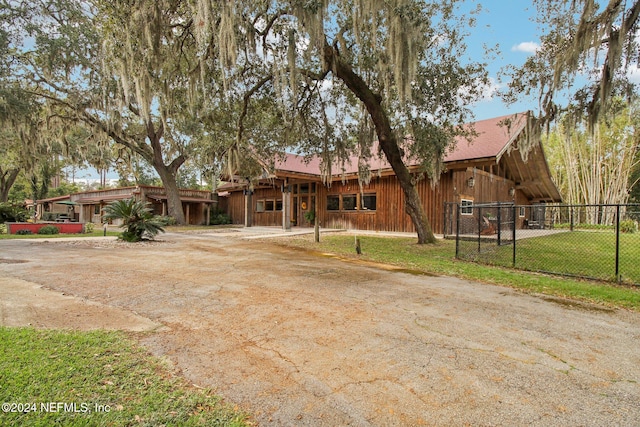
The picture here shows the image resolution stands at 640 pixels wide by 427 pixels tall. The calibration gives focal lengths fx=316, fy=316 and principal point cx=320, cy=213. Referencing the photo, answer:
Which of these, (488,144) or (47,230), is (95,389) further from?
(47,230)

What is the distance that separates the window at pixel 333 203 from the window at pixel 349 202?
0.39 metres

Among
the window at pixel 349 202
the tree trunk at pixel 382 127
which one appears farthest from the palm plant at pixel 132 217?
the window at pixel 349 202

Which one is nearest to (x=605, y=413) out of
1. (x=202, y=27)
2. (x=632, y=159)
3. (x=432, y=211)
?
(x=202, y=27)

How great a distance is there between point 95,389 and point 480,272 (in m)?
6.48

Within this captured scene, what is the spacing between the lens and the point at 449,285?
5266 mm

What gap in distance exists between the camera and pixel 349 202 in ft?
57.6

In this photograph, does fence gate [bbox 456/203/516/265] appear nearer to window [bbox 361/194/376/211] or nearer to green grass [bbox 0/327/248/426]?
window [bbox 361/194/376/211]

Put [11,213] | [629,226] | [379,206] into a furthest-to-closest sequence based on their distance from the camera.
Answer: [629,226]
[379,206]
[11,213]

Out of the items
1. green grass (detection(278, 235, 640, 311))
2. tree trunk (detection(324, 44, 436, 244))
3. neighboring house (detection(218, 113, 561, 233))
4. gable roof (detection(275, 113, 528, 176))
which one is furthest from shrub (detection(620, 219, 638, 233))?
tree trunk (detection(324, 44, 436, 244))

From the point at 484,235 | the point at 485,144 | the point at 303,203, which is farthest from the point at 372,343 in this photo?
the point at 303,203

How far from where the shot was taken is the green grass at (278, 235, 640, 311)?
4.80 meters

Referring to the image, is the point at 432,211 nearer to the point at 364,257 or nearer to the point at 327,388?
the point at 364,257

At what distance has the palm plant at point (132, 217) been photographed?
1025 cm

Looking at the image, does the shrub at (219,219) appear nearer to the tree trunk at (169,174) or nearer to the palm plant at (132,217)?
the tree trunk at (169,174)
